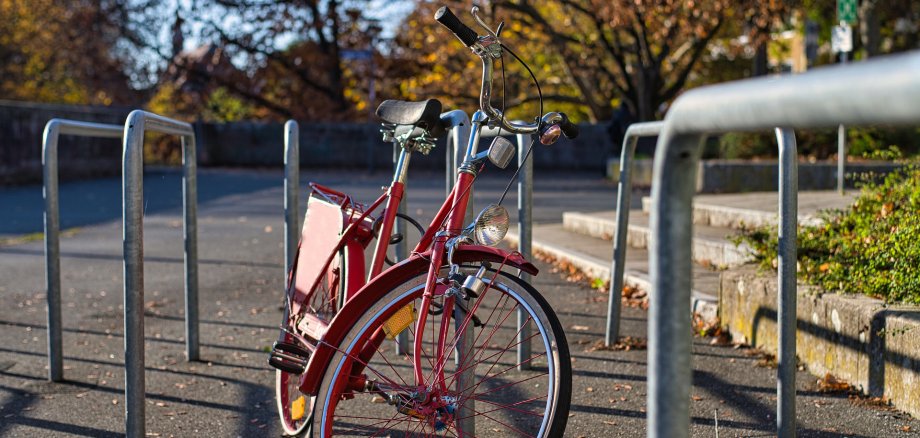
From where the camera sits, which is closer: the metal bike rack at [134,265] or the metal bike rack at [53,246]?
the metal bike rack at [134,265]

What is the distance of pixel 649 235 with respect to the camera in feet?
20.9

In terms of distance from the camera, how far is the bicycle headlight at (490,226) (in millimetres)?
3131

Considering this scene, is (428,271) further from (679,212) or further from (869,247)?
(869,247)

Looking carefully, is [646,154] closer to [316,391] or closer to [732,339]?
[732,339]

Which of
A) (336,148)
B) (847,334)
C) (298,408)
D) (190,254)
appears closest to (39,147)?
(336,148)

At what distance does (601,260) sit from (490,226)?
485 centimetres

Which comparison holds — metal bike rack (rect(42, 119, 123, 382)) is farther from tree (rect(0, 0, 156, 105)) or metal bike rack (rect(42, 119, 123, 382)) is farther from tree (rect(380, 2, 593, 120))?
tree (rect(0, 0, 156, 105))

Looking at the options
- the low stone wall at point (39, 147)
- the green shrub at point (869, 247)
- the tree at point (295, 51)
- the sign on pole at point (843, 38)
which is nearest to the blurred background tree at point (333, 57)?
the tree at point (295, 51)

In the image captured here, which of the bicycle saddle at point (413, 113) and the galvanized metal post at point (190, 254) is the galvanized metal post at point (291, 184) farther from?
the bicycle saddle at point (413, 113)

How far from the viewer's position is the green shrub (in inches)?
166

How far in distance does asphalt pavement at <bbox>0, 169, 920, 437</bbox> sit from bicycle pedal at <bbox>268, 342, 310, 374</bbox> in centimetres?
43

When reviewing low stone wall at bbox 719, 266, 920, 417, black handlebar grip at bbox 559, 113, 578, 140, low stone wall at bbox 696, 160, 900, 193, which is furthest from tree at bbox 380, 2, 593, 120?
black handlebar grip at bbox 559, 113, 578, 140

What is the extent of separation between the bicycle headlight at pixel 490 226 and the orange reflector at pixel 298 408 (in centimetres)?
125

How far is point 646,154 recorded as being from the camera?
2067 cm
